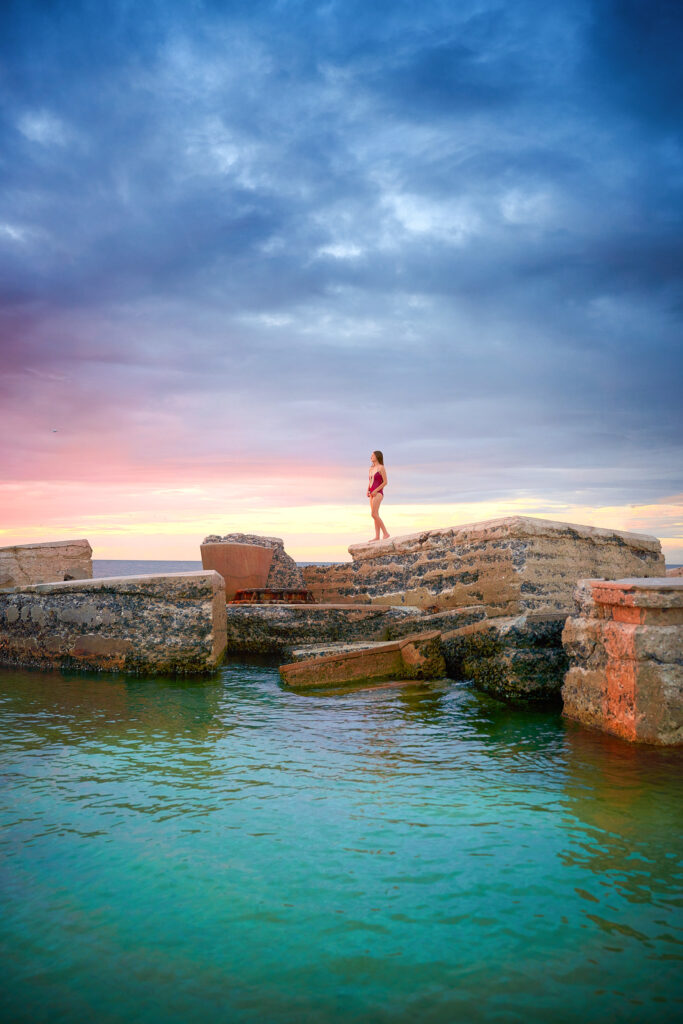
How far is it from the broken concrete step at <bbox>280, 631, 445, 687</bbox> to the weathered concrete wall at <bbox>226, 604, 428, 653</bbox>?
1.14 meters

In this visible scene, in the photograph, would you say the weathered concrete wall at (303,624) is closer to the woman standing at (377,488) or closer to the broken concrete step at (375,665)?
the broken concrete step at (375,665)

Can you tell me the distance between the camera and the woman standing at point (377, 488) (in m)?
10.6

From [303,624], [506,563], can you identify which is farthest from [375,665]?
[506,563]

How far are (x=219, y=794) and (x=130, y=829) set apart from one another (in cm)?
44

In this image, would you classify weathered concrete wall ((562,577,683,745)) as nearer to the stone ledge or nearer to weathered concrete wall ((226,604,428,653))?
the stone ledge

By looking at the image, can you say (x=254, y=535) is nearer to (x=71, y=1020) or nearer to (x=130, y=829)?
(x=130, y=829)

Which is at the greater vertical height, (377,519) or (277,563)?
(377,519)

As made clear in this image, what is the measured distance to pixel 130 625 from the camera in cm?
541

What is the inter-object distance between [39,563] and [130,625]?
5.31 m

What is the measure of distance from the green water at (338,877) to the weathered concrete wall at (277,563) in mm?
6315

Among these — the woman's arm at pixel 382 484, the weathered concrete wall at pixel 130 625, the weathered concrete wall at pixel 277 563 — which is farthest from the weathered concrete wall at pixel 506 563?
the woman's arm at pixel 382 484

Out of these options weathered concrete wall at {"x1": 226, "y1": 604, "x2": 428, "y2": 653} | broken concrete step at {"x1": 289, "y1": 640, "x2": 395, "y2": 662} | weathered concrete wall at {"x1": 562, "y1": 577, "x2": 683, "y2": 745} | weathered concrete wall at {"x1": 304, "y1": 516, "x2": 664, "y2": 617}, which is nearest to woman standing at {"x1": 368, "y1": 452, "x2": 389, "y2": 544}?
weathered concrete wall at {"x1": 304, "y1": 516, "x2": 664, "y2": 617}

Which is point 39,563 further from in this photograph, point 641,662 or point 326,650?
point 641,662

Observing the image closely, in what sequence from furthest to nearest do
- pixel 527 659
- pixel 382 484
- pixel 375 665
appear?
pixel 382 484 < pixel 375 665 < pixel 527 659
